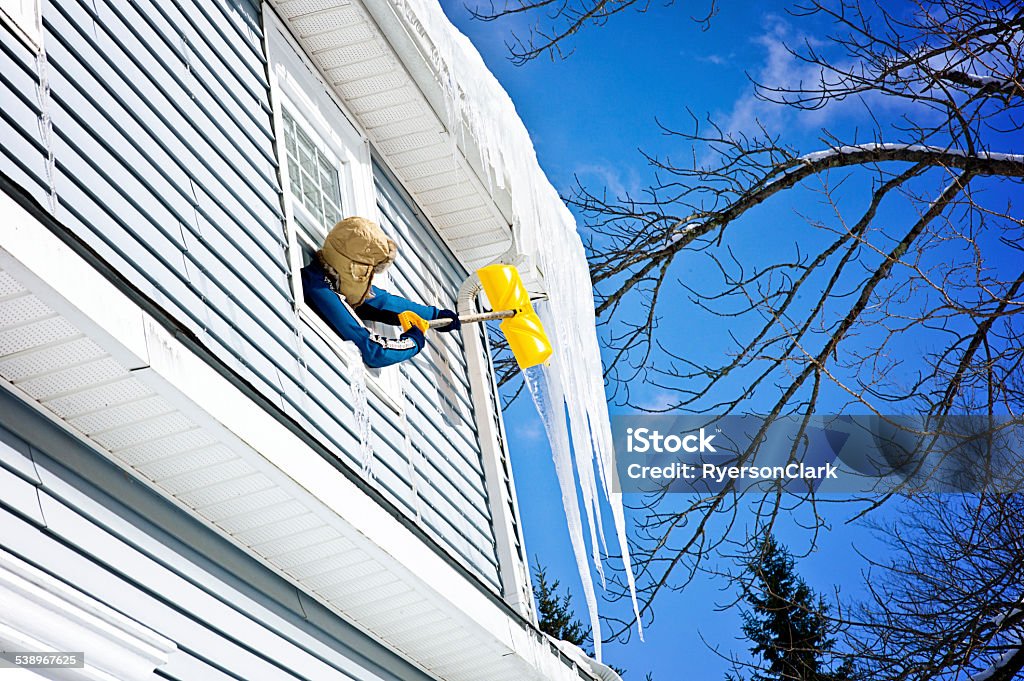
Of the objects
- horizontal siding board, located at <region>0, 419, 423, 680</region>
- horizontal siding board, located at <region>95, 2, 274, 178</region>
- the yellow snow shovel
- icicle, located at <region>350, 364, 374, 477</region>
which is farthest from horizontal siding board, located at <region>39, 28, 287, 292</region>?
the yellow snow shovel

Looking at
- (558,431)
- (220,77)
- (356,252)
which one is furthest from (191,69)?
(558,431)

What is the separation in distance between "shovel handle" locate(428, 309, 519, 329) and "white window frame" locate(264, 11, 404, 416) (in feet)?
1.13

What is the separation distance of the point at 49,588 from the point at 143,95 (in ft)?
6.32

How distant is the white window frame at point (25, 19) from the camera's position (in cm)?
319

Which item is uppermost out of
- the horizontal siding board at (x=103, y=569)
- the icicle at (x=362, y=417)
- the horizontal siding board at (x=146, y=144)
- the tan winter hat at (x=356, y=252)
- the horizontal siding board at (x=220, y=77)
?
the horizontal siding board at (x=220, y=77)

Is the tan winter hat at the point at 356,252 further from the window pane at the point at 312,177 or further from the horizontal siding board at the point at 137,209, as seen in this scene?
the horizontal siding board at the point at 137,209

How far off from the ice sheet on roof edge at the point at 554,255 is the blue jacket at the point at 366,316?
1.17 m

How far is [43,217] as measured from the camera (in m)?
2.62

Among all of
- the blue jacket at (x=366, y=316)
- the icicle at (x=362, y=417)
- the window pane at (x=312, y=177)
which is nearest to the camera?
the icicle at (x=362, y=417)

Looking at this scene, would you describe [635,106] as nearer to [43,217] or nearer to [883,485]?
[883,485]

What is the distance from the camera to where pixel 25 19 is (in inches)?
129

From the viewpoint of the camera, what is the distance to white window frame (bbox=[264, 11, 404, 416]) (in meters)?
4.69

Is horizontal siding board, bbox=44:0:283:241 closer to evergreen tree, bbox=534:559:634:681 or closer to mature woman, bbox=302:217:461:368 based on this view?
mature woman, bbox=302:217:461:368

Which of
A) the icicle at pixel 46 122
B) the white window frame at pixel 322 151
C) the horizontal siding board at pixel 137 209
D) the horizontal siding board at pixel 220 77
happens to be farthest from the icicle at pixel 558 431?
the icicle at pixel 46 122
